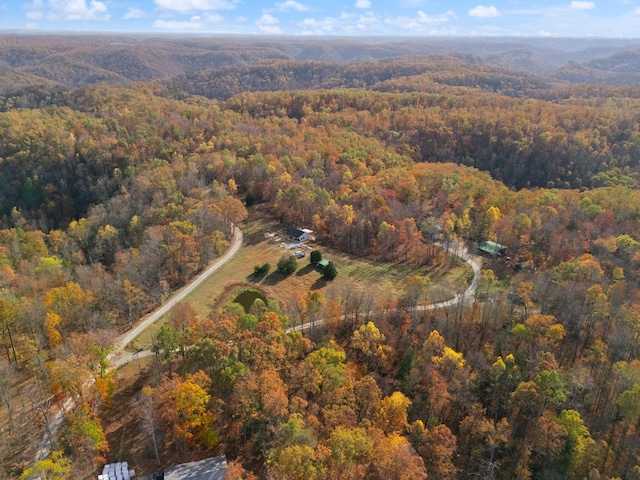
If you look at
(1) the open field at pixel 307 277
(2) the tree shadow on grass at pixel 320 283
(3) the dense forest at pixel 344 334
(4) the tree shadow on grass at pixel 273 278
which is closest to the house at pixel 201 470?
(3) the dense forest at pixel 344 334

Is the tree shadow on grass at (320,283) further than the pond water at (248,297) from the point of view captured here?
Yes

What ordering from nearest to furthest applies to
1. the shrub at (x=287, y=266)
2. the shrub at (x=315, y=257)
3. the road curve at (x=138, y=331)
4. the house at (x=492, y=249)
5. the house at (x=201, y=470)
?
the house at (x=201, y=470) < the road curve at (x=138, y=331) < the shrub at (x=287, y=266) < the shrub at (x=315, y=257) < the house at (x=492, y=249)

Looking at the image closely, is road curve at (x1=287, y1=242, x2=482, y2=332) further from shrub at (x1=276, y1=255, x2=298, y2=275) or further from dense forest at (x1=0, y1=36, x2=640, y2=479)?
shrub at (x1=276, y1=255, x2=298, y2=275)

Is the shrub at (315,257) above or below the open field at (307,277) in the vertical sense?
above

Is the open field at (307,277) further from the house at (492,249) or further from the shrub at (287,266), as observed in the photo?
the house at (492,249)

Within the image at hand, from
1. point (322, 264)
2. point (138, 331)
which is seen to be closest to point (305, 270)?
point (322, 264)

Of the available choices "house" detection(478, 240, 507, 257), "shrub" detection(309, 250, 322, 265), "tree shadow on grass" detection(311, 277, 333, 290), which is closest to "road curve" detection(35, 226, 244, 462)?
"shrub" detection(309, 250, 322, 265)
